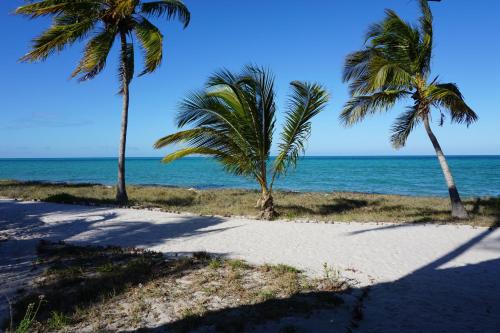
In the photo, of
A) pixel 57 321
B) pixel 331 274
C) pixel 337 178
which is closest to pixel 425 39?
pixel 331 274

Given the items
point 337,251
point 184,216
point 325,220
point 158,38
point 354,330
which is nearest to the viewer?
point 354,330

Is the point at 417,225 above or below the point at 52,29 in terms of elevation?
below

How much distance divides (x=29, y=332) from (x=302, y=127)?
9046 mm

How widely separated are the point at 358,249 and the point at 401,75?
20.7 feet

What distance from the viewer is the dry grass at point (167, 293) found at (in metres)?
4.36

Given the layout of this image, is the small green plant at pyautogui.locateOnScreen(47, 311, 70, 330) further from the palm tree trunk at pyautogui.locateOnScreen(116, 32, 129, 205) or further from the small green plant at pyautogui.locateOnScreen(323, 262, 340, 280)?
the palm tree trunk at pyautogui.locateOnScreen(116, 32, 129, 205)

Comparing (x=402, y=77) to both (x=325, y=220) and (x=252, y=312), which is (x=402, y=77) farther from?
(x=252, y=312)

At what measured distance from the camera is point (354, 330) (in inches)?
160

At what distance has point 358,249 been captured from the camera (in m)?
7.75

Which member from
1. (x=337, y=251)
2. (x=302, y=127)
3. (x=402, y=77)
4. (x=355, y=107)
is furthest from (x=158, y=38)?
(x=337, y=251)

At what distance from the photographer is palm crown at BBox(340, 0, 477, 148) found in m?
11.2

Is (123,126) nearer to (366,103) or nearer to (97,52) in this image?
(97,52)

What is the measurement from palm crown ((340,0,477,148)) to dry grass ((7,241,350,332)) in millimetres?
7564

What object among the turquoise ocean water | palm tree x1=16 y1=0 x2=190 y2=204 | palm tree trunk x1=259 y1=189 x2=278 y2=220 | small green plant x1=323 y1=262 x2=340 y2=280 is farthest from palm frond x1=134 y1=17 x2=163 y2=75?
small green plant x1=323 y1=262 x2=340 y2=280
